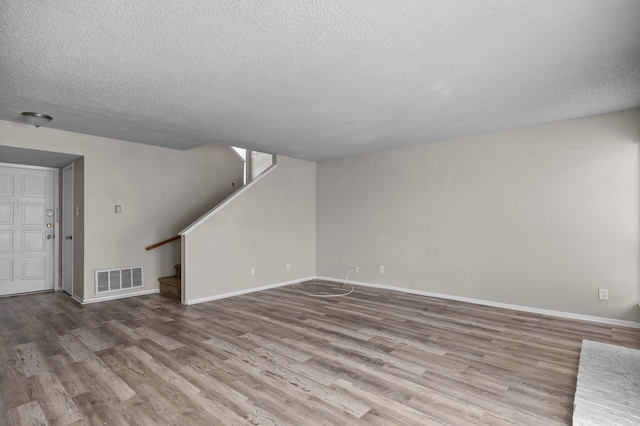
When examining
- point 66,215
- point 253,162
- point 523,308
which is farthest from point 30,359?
point 253,162

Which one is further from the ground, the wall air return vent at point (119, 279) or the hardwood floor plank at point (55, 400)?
the wall air return vent at point (119, 279)

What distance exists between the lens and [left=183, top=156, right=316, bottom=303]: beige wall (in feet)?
16.9

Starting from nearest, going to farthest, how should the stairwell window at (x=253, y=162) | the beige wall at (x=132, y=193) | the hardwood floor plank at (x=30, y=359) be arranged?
the hardwood floor plank at (x=30, y=359), the beige wall at (x=132, y=193), the stairwell window at (x=253, y=162)

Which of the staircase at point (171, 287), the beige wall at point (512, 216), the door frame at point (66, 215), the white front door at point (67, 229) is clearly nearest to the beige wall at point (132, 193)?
the staircase at point (171, 287)

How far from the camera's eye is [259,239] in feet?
19.8

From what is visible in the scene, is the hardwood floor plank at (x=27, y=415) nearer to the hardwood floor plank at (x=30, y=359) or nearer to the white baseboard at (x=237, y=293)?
the hardwood floor plank at (x=30, y=359)

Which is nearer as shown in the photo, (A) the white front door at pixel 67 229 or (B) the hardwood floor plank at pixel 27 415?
(B) the hardwood floor plank at pixel 27 415

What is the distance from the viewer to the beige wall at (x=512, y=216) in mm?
3932

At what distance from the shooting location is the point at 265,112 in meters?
3.89

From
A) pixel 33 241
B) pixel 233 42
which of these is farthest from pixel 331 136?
pixel 33 241

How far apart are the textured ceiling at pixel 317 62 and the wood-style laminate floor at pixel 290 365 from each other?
246cm

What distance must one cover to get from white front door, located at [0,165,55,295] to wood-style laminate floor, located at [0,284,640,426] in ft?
3.82

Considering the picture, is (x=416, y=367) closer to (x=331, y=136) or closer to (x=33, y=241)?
(x=331, y=136)

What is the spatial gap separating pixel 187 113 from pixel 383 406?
3.55 meters
